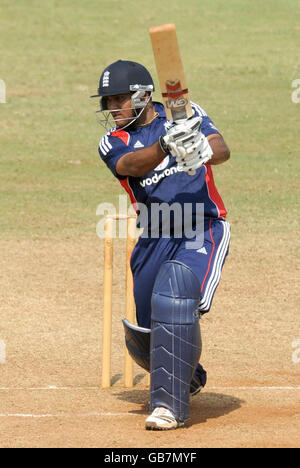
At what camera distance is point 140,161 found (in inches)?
209

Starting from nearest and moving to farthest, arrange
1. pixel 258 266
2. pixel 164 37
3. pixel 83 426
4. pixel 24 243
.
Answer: pixel 164 37 → pixel 83 426 → pixel 258 266 → pixel 24 243

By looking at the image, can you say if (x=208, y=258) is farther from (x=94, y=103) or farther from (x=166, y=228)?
(x=94, y=103)

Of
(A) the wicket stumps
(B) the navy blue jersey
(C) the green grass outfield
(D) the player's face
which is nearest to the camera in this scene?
(B) the navy blue jersey

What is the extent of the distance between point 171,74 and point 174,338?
1442mm

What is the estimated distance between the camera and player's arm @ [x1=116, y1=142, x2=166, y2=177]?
5188 millimetres

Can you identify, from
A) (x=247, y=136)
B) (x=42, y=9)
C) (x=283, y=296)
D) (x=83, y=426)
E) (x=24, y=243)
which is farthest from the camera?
(x=42, y=9)

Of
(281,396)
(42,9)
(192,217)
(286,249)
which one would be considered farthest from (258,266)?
(42,9)

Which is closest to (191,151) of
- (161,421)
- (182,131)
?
(182,131)

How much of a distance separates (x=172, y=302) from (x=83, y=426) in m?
0.87

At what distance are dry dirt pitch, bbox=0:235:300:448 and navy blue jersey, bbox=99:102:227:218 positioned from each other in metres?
1.29

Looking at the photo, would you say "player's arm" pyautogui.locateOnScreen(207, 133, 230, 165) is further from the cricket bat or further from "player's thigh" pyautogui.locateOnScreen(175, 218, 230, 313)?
"player's thigh" pyautogui.locateOnScreen(175, 218, 230, 313)

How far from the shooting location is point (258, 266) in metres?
10.4

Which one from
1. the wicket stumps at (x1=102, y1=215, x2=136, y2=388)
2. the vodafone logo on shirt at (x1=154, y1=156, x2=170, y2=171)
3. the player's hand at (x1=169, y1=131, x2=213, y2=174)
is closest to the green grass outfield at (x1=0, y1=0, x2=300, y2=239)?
the wicket stumps at (x1=102, y1=215, x2=136, y2=388)
